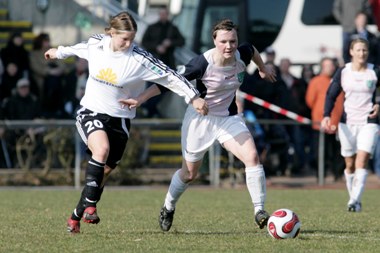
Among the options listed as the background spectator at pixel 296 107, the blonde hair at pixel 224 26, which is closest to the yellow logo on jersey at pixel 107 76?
the blonde hair at pixel 224 26

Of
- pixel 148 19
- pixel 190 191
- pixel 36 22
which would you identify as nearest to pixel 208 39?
pixel 148 19

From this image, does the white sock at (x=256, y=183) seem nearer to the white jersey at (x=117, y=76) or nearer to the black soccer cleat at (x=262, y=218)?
the black soccer cleat at (x=262, y=218)

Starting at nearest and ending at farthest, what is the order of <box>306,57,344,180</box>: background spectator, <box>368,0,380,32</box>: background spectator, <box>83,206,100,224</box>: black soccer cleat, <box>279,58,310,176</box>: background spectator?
<box>83,206,100,224</box>: black soccer cleat
<box>306,57,344,180</box>: background spectator
<box>279,58,310,176</box>: background spectator
<box>368,0,380,32</box>: background spectator

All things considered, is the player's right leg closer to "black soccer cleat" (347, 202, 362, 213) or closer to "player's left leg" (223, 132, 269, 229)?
"player's left leg" (223, 132, 269, 229)

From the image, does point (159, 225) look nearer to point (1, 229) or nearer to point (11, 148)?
point (1, 229)

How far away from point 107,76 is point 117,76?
0.10 metres

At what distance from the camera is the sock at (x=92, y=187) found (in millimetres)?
10305

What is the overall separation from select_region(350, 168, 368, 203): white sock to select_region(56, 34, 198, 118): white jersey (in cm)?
439

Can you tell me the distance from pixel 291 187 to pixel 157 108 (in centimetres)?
362

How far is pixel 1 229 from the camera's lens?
1102 cm

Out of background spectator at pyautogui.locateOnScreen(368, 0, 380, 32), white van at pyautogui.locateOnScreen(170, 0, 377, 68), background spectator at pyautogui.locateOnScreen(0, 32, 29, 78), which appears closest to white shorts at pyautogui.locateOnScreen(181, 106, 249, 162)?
background spectator at pyautogui.locateOnScreen(368, 0, 380, 32)

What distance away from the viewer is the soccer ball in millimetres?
10062

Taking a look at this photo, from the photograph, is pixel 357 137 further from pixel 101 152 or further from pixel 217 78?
pixel 101 152

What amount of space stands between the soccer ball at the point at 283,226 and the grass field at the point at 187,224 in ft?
0.31
